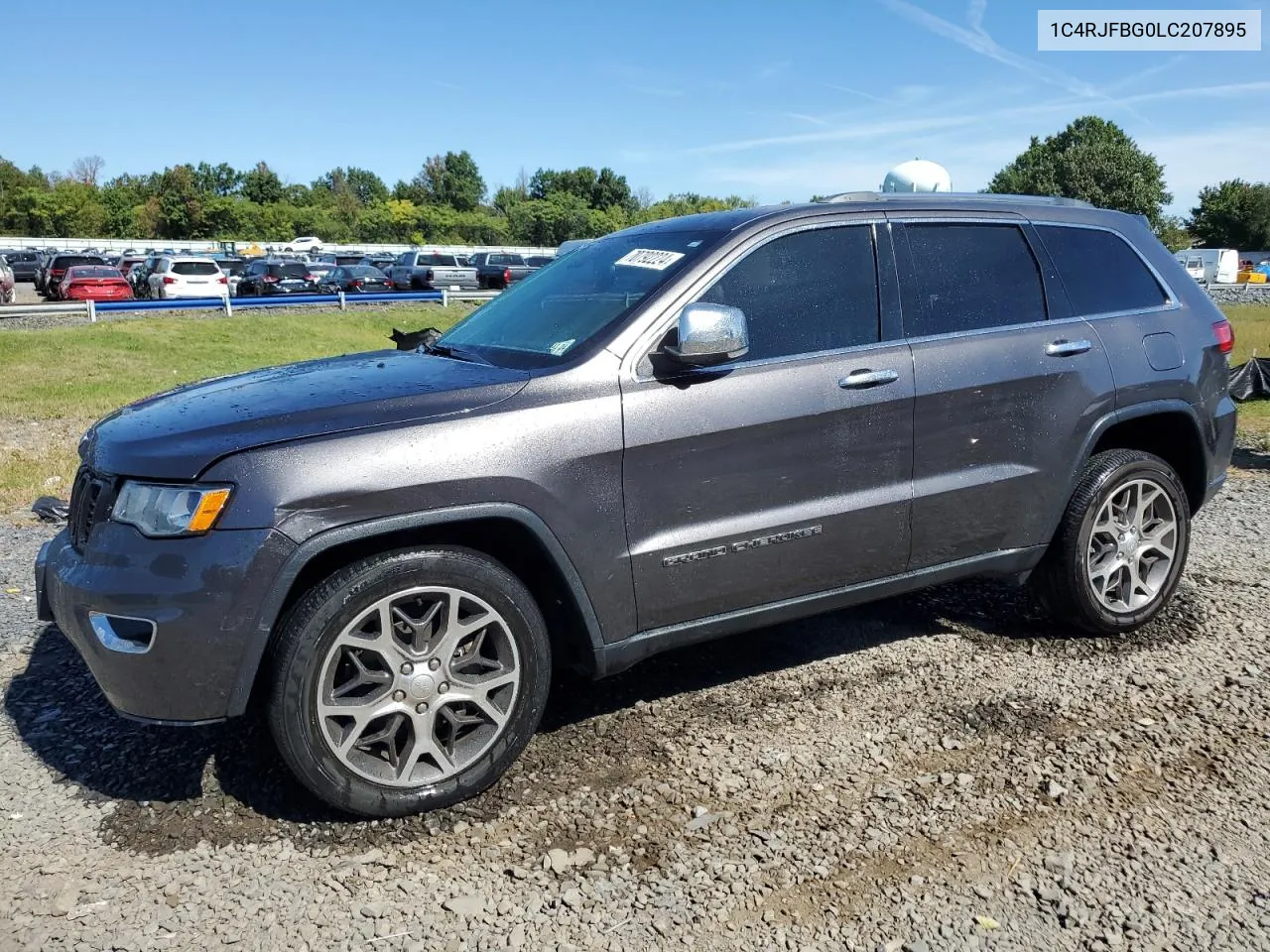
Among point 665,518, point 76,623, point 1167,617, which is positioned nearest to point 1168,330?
point 1167,617

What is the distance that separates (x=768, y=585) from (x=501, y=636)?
990 mm

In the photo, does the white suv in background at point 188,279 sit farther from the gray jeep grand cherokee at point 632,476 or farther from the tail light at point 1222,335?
the tail light at point 1222,335

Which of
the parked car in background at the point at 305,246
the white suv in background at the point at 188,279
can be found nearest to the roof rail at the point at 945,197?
the white suv in background at the point at 188,279

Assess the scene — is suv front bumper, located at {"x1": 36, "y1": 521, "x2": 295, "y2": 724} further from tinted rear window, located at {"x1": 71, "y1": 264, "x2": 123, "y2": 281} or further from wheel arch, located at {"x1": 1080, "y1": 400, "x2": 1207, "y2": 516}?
tinted rear window, located at {"x1": 71, "y1": 264, "x2": 123, "y2": 281}

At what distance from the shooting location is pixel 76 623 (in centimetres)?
304

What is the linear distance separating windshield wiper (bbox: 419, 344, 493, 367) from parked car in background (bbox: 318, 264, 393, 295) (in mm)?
33100

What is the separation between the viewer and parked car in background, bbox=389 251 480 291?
3816 centimetres

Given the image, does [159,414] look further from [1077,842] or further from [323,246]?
[323,246]

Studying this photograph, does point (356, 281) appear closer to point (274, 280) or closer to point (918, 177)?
Answer: point (274, 280)

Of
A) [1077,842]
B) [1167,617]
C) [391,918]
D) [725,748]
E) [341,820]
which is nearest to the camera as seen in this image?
[391,918]

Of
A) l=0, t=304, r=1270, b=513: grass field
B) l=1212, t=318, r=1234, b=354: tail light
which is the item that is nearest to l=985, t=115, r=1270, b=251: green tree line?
l=0, t=304, r=1270, b=513: grass field

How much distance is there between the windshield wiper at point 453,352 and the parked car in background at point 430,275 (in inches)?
1337

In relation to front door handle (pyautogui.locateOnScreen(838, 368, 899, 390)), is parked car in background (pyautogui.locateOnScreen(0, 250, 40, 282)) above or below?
above

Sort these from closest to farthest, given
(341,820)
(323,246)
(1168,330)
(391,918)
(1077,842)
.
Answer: (391,918) → (1077,842) → (341,820) → (1168,330) → (323,246)
